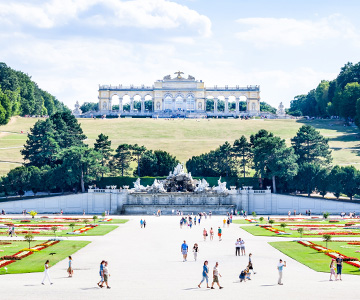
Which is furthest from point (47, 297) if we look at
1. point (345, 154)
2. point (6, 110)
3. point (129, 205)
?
point (6, 110)

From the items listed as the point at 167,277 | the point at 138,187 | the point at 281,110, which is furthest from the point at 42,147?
the point at 281,110

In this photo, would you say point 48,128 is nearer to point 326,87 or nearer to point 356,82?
point 356,82

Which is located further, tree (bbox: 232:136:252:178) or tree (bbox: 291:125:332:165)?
tree (bbox: 232:136:252:178)

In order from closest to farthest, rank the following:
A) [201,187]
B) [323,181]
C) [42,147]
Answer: [201,187] → [323,181] → [42,147]

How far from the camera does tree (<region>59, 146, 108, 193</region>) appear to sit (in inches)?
3130

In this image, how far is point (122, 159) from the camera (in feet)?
284

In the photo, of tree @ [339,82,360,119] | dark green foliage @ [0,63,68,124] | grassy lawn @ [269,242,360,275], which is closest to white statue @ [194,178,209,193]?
grassy lawn @ [269,242,360,275]

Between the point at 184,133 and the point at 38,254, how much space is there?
266 feet

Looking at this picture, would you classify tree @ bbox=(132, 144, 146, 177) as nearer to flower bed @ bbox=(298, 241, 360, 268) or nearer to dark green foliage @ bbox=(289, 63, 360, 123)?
dark green foliage @ bbox=(289, 63, 360, 123)

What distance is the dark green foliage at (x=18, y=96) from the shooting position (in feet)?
391

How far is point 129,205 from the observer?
247 ft

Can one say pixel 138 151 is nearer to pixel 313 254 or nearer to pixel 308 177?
pixel 308 177

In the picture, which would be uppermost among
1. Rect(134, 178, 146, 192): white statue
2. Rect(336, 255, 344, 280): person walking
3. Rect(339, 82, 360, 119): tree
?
Rect(339, 82, 360, 119): tree

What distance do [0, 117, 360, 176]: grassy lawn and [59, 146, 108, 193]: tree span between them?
12.9 meters
